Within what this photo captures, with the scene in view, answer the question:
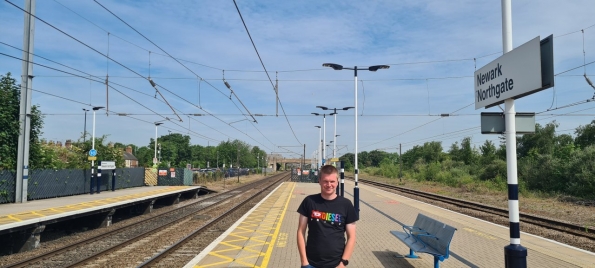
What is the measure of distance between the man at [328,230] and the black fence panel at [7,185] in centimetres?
1864

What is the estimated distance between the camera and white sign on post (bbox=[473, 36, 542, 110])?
5191 millimetres

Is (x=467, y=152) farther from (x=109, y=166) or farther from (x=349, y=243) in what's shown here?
(x=349, y=243)

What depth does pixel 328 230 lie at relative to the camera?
4.25 m

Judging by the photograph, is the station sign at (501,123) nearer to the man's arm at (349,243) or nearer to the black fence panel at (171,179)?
the man's arm at (349,243)

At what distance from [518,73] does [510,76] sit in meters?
0.16

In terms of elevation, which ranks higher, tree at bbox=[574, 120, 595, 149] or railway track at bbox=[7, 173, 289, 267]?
tree at bbox=[574, 120, 595, 149]

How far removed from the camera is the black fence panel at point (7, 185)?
1848 cm

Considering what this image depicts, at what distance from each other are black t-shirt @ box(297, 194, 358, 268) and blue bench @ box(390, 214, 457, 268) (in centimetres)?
328

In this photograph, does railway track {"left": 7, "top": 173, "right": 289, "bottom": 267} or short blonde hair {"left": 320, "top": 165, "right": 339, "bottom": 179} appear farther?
railway track {"left": 7, "top": 173, "right": 289, "bottom": 267}

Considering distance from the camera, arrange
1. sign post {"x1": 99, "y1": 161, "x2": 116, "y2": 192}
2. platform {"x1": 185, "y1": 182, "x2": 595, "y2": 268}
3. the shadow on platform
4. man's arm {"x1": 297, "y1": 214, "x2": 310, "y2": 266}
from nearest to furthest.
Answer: man's arm {"x1": 297, "y1": 214, "x2": 310, "y2": 266}, the shadow on platform, platform {"x1": 185, "y1": 182, "x2": 595, "y2": 268}, sign post {"x1": 99, "y1": 161, "x2": 116, "y2": 192}

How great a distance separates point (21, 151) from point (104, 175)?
9084mm

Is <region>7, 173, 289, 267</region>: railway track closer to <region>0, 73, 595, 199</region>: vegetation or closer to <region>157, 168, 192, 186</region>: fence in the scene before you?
<region>0, 73, 595, 199</region>: vegetation

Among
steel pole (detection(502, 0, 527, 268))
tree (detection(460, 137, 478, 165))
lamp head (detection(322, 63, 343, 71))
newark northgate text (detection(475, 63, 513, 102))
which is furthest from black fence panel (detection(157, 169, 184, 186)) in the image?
tree (detection(460, 137, 478, 165))

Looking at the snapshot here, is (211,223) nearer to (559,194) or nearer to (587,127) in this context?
(559,194)
